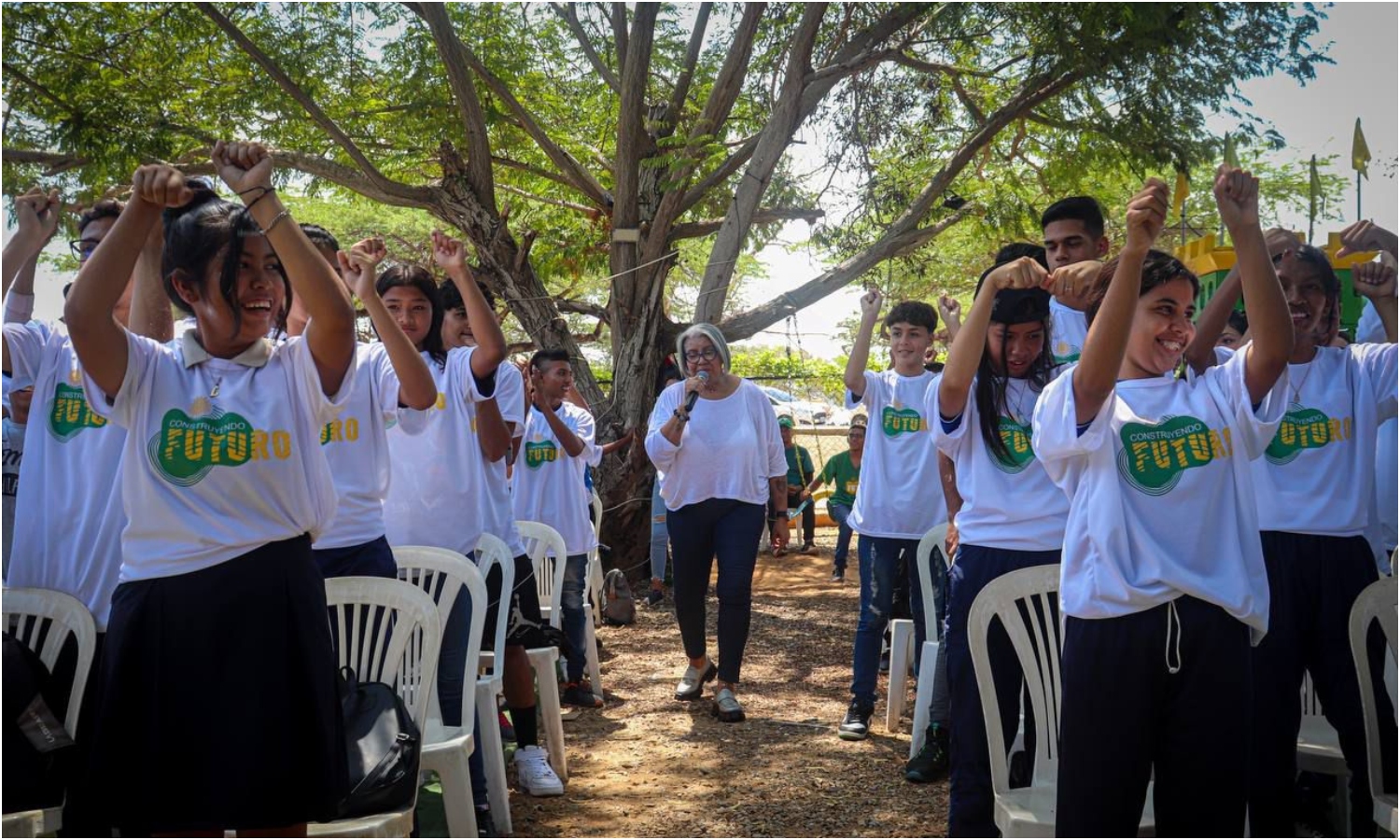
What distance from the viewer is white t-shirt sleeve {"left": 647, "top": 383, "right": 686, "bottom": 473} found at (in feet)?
20.1

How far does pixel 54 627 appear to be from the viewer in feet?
10.0

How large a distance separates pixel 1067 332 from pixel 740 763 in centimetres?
236

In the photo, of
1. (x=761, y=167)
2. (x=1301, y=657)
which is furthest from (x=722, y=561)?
(x=761, y=167)

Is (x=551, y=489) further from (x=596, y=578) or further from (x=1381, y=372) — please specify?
(x=1381, y=372)

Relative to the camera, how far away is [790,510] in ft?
45.0

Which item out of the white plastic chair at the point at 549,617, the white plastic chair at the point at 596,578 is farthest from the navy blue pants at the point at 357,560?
the white plastic chair at the point at 596,578

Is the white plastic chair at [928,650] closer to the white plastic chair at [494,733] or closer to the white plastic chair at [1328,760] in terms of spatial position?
the white plastic chair at [1328,760]

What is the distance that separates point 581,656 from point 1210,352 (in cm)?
396

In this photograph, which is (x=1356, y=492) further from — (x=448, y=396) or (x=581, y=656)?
(x=581, y=656)

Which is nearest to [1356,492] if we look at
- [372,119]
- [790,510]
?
[372,119]

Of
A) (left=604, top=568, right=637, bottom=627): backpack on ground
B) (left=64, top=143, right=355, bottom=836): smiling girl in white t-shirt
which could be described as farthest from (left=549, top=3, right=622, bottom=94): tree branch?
(left=64, top=143, right=355, bottom=836): smiling girl in white t-shirt

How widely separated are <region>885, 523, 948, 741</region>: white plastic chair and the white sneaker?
4.86 feet

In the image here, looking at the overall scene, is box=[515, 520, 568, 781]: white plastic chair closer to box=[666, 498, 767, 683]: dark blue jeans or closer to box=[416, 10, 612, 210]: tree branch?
box=[666, 498, 767, 683]: dark blue jeans

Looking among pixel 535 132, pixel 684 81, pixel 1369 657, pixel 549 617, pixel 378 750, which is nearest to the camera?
pixel 378 750
